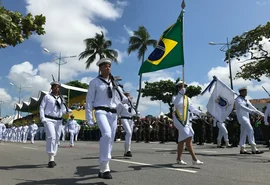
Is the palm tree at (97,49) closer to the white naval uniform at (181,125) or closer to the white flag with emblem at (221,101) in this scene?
the white flag with emblem at (221,101)

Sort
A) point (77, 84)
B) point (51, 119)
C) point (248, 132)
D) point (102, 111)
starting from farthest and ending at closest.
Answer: point (77, 84) → point (248, 132) → point (51, 119) → point (102, 111)

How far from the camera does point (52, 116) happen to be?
907cm

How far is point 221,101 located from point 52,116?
7.34 metres

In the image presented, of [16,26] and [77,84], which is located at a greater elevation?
[77,84]

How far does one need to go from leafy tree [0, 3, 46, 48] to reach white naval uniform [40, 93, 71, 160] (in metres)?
3.07

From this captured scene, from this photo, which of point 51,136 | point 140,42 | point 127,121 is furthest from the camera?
point 140,42

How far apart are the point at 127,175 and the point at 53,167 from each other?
2.42 meters

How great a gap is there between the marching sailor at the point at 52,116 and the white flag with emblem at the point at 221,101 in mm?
6837

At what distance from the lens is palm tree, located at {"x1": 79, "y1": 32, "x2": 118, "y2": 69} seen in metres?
50.6

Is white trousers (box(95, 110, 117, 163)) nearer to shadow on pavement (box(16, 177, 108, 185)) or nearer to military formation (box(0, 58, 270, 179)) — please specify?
military formation (box(0, 58, 270, 179))

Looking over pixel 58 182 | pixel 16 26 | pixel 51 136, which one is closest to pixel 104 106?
pixel 58 182

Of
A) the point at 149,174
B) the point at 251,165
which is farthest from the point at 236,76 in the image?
Answer: the point at 149,174

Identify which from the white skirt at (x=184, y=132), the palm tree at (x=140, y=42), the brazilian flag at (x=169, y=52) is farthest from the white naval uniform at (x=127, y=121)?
the palm tree at (x=140, y=42)

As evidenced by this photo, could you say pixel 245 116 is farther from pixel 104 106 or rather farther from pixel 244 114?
pixel 104 106
